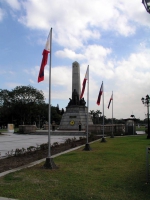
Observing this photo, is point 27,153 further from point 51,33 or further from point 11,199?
point 11,199

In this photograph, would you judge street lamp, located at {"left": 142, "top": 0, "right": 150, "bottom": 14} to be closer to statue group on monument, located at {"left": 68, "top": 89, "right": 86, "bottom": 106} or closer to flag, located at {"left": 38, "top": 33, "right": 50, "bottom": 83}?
flag, located at {"left": 38, "top": 33, "right": 50, "bottom": 83}

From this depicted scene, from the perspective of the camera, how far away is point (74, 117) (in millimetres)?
43781

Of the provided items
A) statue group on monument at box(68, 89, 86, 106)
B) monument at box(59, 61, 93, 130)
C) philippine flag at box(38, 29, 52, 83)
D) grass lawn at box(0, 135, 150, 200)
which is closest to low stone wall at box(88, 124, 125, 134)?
monument at box(59, 61, 93, 130)

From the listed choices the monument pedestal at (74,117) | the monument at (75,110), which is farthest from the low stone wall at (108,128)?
the monument at (75,110)

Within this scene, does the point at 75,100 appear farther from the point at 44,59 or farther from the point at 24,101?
the point at 44,59

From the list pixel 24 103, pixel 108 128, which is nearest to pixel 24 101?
pixel 24 103

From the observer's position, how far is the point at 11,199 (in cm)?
470

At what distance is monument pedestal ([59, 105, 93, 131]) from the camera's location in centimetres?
4325

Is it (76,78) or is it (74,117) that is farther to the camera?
(74,117)

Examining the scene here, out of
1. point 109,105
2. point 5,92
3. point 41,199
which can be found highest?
point 5,92

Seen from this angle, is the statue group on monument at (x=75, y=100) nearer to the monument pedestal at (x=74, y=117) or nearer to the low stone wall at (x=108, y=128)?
the monument pedestal at (x=74, y=117)

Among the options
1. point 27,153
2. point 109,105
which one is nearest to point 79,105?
point 109,105

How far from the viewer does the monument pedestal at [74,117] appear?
43.2 m

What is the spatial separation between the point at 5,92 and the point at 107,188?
70602 mm
